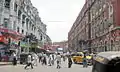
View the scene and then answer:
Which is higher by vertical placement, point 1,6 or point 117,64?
point 1,6

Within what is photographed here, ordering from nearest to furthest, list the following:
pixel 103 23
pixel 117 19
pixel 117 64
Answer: pixel 117 64 → pixel 117 19 → pixel 103 23

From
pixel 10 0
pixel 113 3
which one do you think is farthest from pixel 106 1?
pixel 10 0

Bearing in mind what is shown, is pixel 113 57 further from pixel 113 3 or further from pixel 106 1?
pixel 106 1

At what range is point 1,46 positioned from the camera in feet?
144

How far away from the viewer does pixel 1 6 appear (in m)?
45.7

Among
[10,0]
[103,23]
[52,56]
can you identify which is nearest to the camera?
[52,56]

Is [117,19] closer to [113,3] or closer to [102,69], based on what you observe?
[113,3]

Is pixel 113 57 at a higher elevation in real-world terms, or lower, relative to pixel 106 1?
lower

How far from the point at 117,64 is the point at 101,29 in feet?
174

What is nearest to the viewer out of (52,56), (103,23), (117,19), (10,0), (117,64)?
(117,64)

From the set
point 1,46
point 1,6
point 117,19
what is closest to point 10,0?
point 1,6

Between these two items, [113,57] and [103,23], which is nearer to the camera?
[113,57]

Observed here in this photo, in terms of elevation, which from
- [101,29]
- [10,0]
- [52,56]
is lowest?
[52,56]

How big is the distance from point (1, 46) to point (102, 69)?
39474 mm
